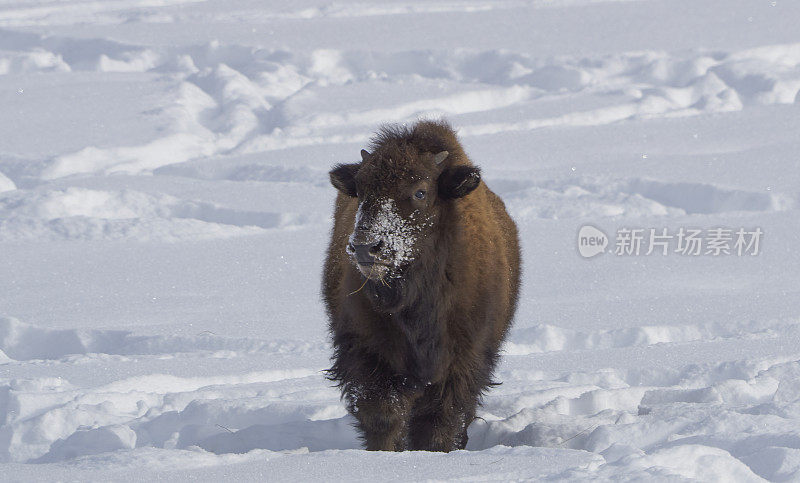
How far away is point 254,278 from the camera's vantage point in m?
7.94

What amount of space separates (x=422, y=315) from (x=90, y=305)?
12.8 ft

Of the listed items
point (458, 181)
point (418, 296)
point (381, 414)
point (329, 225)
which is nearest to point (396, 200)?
point (458, 181)

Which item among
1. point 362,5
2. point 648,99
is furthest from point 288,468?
point 362,5

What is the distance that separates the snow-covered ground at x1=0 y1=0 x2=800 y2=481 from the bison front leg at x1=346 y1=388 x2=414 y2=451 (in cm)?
22

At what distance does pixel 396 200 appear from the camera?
397cm

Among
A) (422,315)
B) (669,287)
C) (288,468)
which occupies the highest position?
(422,315)

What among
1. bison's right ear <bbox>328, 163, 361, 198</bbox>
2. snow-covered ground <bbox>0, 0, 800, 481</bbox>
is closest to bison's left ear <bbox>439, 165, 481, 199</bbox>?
bison's right ear <bbox>328, 163, 361, 198</bbox>

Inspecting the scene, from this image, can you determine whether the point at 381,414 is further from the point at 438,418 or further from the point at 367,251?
the point at 367,251

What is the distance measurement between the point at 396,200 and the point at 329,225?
17.5 ft

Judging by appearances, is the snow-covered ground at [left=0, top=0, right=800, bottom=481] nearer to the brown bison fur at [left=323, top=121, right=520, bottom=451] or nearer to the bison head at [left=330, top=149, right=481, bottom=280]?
the brown bison fur at [left=323, top=121, right=520, bottom=451]

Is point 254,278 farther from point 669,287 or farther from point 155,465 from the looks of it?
point 155,465

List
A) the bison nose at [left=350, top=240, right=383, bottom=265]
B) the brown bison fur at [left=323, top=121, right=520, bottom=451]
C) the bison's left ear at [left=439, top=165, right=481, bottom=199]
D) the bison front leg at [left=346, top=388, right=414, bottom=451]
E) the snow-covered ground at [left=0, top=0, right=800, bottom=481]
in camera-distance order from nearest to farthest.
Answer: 1. the bison nose at [left=350, top=240, right=383, bottom=265]
2. the brown bison fur at [left=323, top=121, right=520, bottom=451]
3. the bison's left ear at [left=439, top=165, right=481, bottom=199]
4. the bison front leg at [left=346, top=388, right=414, bottom=451]
5. the snow-covered ground at [left=0, top=0, right=800, bottom=481]

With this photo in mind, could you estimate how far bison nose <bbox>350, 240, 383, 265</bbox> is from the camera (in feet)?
12.3

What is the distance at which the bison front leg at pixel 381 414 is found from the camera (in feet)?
14.0
